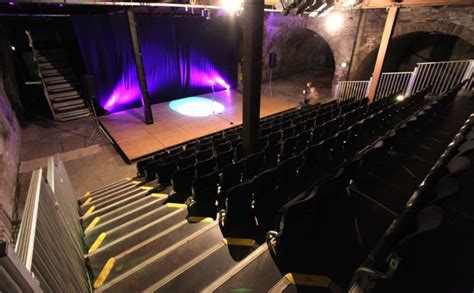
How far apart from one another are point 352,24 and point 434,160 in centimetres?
759

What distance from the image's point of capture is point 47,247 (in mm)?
1755

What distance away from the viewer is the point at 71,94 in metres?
9.60

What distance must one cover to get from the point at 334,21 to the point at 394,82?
3.63 metres

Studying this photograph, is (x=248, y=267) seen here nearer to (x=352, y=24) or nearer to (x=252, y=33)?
(x=252, y=33)

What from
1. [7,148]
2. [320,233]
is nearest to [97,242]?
[320,233]

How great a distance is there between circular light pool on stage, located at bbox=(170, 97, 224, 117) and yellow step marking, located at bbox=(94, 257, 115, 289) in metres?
7.25

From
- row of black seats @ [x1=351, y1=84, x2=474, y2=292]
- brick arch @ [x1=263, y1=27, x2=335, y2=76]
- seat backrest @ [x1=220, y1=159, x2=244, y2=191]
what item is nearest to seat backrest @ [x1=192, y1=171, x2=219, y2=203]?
seat backrest @ [x1=220, y1=159, x2=244, y2=191]

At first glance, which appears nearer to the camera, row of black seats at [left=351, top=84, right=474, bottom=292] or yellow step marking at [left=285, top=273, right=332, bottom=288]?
row of black seats at [left=351, top=84, right=474, bottom=292]

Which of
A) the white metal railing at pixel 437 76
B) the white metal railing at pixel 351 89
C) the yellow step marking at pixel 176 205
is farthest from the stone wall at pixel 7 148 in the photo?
the white metal railing at pixel 437 76

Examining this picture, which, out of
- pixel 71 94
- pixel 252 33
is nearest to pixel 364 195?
pixel 252 33

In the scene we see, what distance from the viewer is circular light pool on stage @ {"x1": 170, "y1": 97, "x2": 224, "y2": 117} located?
385 inches

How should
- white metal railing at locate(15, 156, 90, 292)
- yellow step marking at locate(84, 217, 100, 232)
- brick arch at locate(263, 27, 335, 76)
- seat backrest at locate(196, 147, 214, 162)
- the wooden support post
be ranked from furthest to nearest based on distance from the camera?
1. brick arch at locate(263, 27, 335, 76)
2. the wooden support post
3. seat backrest at locate(196, 147, 214, 162)
4. yellow step marking at locate(84, 217, 100, 232)
5. white metal railing at locate(15, 156, 90, 292)

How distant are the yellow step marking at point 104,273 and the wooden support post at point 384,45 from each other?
891cm

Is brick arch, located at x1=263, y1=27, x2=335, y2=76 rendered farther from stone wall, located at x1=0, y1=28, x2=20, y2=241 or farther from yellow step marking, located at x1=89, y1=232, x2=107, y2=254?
yellow step marking, located at x1=89, y1=232, x2=107, y2=254
